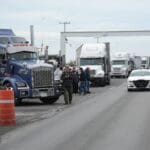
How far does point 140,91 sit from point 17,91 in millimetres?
12971

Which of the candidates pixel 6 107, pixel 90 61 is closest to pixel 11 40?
pixel 6 107

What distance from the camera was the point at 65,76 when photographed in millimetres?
27781

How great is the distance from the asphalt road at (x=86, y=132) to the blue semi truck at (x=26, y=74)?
4.26m

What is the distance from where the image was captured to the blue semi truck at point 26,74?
88.7 feet

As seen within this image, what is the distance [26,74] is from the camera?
2722 centimetres

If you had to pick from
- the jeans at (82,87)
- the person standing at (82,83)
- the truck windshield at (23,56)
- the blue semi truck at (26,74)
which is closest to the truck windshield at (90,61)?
the person standing at (82,83)

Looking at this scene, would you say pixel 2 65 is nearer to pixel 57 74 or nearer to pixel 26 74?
pixel 26 74

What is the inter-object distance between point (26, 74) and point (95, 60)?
71.0ft

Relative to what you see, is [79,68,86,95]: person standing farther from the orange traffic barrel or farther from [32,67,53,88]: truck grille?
the orange traffic barrel

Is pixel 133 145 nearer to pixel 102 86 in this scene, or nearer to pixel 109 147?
pixel 109 147

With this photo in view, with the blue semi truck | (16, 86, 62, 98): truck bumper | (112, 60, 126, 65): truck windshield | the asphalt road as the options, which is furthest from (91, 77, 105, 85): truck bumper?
the asphalt road

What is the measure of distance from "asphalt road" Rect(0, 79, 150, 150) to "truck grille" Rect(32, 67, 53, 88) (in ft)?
14.4

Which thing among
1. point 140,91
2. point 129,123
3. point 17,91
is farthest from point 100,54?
point 129,123

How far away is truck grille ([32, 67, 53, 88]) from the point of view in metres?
27.2
